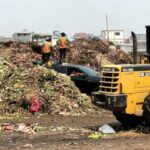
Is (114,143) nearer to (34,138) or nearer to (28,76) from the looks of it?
(34,138)

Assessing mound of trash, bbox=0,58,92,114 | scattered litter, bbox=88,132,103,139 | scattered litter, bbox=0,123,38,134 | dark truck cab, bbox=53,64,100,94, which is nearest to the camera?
scattered litter, bbox=88,132,103,139

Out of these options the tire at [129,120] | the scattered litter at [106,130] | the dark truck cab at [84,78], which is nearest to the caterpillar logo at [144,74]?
the tire at [129,120]

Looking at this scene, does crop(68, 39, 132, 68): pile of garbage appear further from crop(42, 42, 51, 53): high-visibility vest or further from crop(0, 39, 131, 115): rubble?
crop(0, 39, 131, 115): rubble

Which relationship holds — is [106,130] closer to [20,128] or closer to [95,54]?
[20,128]

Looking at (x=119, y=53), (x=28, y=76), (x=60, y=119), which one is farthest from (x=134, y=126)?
(x=119, y=53)

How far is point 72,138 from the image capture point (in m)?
13.6

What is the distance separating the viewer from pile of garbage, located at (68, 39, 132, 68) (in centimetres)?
3296

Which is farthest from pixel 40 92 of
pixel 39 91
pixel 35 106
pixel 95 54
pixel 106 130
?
pixel 95 54

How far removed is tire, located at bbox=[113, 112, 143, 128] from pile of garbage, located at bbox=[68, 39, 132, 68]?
687 inches

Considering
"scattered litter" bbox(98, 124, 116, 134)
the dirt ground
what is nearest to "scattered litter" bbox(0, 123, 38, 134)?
the dirt ground

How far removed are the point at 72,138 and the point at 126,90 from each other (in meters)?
1.84

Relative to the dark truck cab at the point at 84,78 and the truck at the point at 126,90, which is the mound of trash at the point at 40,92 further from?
the truck at the point at 126,90

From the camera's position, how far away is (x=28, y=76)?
21.1 m

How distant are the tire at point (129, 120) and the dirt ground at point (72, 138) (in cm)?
21
